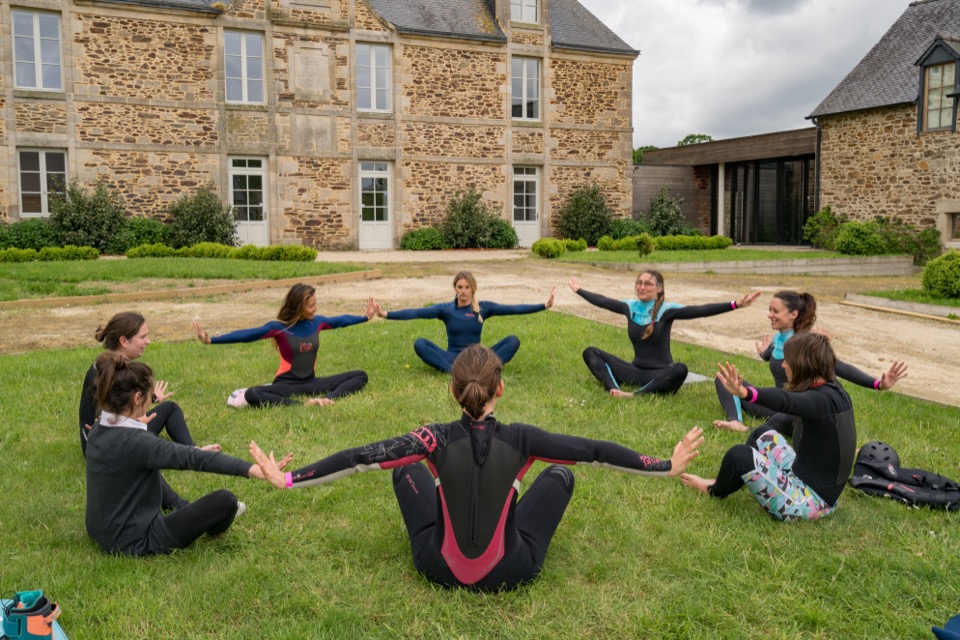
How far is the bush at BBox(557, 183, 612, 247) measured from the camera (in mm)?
25656

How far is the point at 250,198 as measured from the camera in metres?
22.6

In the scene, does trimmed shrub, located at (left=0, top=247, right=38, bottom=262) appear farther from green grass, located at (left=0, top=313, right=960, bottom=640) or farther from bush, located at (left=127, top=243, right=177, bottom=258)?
green grass, located at (left=0, top=313, right=960, bottom=640)

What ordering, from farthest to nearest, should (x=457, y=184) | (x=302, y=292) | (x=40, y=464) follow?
(x=457, y=184)
(x=302, y=292)
(x=40, y=464)

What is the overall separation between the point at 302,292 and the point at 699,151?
25.6 metres

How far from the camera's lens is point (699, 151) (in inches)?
1174

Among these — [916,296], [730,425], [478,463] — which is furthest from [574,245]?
[478,463]

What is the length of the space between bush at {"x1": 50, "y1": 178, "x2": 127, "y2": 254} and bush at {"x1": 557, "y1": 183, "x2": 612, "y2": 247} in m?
12.9

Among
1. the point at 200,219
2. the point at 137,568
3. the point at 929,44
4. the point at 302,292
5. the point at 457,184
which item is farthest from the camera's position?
the point at 457,184

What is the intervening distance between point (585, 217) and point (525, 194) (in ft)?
6.73

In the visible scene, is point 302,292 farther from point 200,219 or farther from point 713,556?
point 200,219

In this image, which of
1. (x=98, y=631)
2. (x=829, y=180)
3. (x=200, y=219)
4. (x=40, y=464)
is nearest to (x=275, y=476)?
(x=98, y=631)

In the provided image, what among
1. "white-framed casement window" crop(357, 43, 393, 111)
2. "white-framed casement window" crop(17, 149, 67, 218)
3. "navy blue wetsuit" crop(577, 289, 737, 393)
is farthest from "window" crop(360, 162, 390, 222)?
"navy blue wetsuit" crop(577, 289, 737, 393)

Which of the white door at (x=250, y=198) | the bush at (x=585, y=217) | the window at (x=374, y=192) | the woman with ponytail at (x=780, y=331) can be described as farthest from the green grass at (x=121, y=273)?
the bush at (x=585, y=217)

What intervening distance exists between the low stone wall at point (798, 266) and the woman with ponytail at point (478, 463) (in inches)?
559
